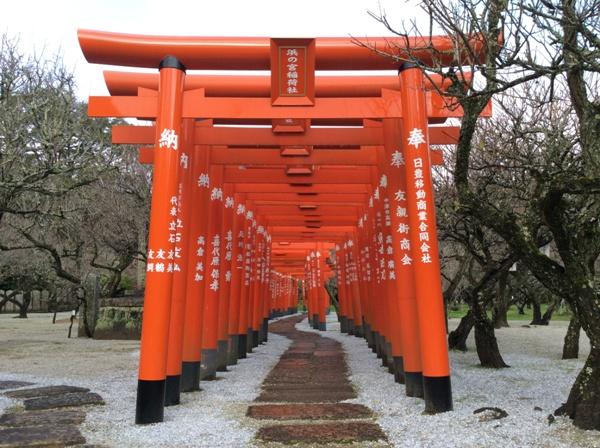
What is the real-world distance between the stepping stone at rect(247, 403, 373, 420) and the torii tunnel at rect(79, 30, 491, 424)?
0.81 metres

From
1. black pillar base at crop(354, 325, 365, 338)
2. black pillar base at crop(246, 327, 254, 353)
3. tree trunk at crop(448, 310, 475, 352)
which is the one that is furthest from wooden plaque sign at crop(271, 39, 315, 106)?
black pillar base at crop(354, 325, 365, 338)

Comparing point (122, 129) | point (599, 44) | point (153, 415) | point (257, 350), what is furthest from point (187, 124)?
point (257, 350)

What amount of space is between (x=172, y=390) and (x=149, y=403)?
37.3 inches

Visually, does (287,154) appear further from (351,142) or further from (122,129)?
(122,129)

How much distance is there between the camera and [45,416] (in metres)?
5.55

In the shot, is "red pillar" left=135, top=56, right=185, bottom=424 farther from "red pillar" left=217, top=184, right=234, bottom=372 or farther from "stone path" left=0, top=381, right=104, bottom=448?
"red pillar" left=217, top=184, right=234, bottom=372

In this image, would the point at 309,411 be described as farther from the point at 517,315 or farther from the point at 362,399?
the point at 517,315

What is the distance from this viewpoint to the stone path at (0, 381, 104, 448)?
465 cm

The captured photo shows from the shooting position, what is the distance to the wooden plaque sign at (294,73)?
6.15 meters

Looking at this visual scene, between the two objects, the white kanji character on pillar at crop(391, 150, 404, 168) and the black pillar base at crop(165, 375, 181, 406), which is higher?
the white kanji character on pillar at crop(391, 150, 404, 168)

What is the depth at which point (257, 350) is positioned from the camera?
13547mm

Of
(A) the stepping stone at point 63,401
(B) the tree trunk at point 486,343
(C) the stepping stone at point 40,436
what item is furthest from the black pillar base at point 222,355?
(B) the tree trunk at point 486,343

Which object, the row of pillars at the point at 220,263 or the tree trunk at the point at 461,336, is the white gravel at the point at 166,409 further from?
the tree trunk at the point at 461,336

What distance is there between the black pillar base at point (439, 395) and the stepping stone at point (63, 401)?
379 centimetres
